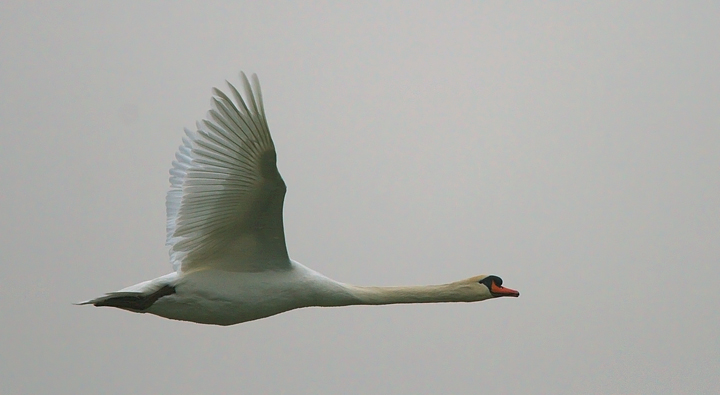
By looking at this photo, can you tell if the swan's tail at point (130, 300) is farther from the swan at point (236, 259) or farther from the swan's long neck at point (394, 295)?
the swan's long neck at point (394, 295)

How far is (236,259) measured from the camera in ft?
26.8

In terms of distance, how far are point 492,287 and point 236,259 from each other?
7.88 ft

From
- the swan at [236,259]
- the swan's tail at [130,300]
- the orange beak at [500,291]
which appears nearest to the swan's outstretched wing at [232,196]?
the swan at [236,259]

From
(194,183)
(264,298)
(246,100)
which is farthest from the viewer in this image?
(264,298)

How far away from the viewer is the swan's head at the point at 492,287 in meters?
8.42

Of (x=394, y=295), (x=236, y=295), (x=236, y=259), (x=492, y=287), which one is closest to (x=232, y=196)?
(x=236, y=259)

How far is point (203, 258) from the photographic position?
8.16 m

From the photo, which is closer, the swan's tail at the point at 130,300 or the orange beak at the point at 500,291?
the swan's tail at the point at 130,300

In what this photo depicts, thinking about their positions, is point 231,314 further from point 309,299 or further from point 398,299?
point 398,299

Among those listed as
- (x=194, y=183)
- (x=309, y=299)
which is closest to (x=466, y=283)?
(x=309, y=299)

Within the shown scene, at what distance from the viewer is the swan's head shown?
332 inches

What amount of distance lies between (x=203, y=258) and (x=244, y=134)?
57.9 inches

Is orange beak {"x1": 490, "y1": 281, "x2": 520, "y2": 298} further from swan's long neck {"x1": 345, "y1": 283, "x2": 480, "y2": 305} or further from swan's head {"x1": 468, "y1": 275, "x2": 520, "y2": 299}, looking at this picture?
swan's long neck {"x1": 345, "y1": 283, "x2": 480, "y2": 305}

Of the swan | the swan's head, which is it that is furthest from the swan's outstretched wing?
the swan's head
